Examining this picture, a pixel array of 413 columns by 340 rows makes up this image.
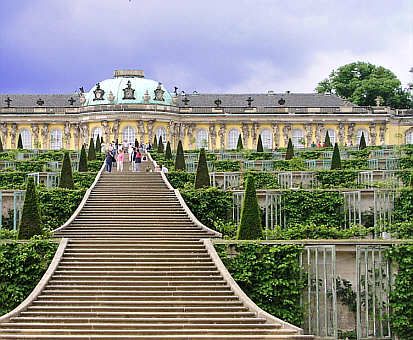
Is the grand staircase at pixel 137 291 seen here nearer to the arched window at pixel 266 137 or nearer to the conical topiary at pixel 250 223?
the conical topiary at pixel 250 223

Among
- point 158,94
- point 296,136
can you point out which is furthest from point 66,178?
point 296,136

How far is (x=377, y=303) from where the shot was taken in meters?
20.8

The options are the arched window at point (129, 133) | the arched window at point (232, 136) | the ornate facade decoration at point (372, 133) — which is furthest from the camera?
the ornate facade decoration at point (372, 133)

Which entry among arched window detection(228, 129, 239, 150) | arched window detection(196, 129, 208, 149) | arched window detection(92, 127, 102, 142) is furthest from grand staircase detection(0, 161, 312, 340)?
arched window detection(228, 129, 239, 150)

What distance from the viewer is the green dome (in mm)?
68188

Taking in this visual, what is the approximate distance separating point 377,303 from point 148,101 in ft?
161

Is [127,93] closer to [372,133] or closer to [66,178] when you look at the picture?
[372,133]

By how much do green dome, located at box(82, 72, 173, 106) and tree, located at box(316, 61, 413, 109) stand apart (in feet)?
61.9

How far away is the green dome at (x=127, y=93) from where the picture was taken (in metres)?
68.2

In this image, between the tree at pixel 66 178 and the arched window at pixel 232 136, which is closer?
the tree at pixel 66 178

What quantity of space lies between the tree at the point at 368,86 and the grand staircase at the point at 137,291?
55.7 metres

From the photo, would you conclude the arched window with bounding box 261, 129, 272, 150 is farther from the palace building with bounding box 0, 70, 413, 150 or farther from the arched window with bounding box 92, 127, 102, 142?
the arched window with bounding box 92, 127, 102, 142

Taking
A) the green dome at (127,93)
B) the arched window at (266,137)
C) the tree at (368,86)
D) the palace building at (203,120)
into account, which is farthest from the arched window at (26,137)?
the tree at (368,86)

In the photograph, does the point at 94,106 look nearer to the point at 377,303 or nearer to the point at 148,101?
the point at 148,101
